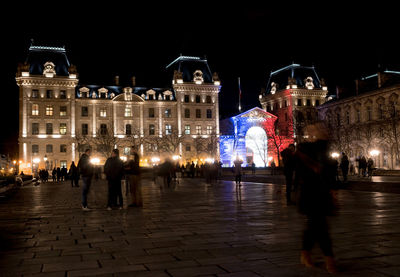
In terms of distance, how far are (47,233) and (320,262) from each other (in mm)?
5612

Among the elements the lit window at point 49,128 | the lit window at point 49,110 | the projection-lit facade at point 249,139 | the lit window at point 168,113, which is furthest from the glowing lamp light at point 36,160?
the projection-lit facade at point 249,139

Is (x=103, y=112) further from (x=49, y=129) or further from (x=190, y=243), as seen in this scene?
(x=190, y=243)

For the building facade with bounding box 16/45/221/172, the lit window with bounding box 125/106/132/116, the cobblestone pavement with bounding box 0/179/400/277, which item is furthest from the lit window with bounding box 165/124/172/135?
the cobblestone pavement with bounding box 0/179/400/277

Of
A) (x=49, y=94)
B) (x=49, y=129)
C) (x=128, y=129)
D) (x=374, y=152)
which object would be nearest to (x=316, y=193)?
(x=374, y=152)

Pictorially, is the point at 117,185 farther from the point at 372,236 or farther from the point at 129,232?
the point at 372,236

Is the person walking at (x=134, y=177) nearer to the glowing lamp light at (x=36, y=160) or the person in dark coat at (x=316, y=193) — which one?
the person in dark coat at (x=316, y=193)

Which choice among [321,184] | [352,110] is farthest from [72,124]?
[321,184]

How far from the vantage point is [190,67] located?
8350cm

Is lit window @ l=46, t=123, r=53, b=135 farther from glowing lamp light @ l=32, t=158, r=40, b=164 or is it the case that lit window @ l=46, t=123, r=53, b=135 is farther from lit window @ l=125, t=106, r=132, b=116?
lit window @ l=125, t=106, r=132, b=116

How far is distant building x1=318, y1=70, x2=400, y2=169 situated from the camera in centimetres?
5416

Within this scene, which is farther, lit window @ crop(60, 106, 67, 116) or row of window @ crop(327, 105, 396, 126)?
lit window @ crop(60, 106, 67, 116)

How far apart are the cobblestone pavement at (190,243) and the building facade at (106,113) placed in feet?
195

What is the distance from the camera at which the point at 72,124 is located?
2908 inches

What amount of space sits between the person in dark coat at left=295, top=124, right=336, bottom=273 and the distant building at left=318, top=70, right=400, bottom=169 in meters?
A: 47.8
